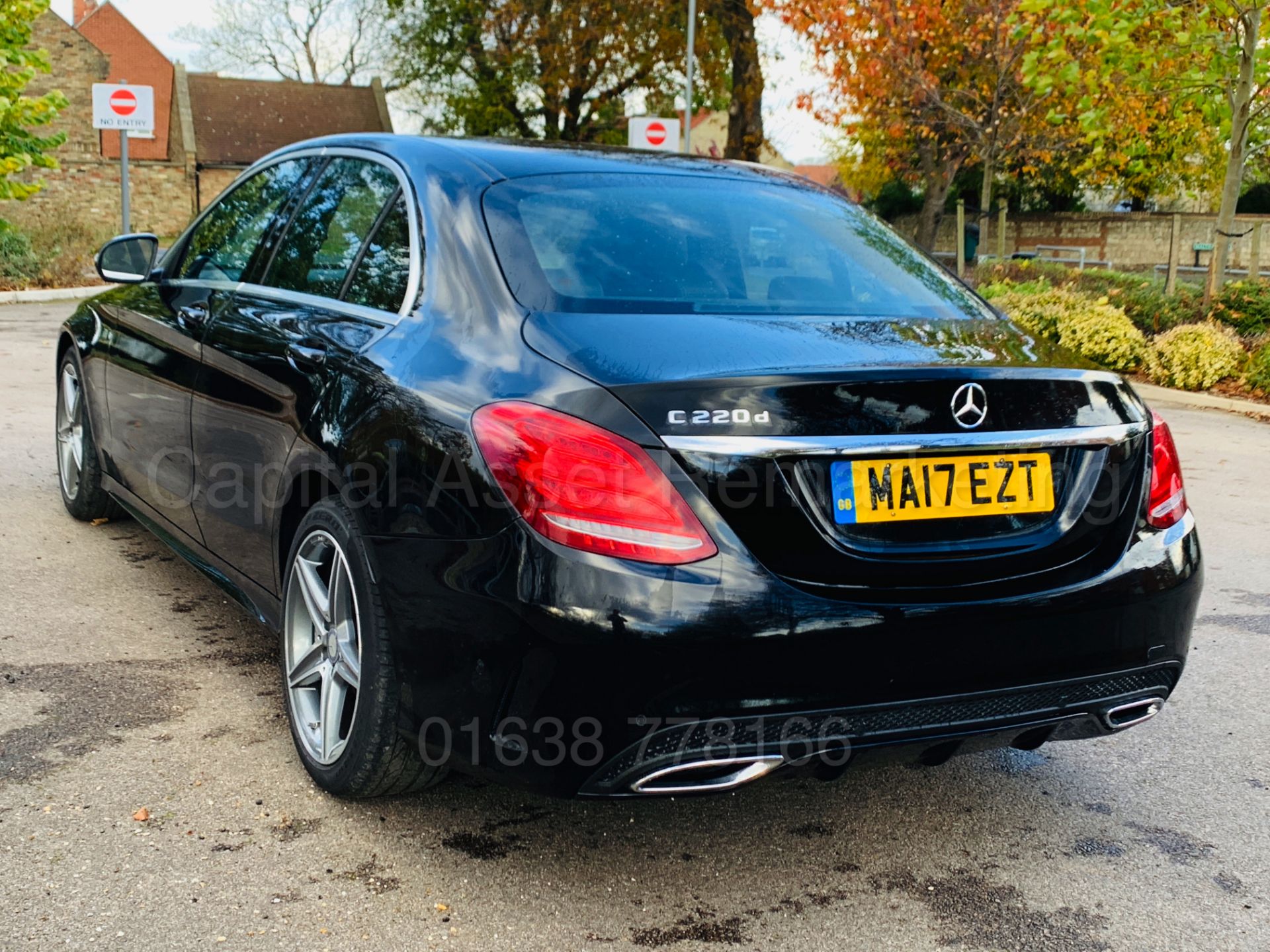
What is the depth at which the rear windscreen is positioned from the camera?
3064 mm

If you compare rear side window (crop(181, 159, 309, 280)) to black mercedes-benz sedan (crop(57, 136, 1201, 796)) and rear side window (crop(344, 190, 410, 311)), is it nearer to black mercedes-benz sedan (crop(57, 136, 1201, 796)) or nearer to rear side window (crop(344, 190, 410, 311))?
black mercedes-benz sedan (crop(57, 136, 1201, 796))

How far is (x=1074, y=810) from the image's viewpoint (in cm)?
340

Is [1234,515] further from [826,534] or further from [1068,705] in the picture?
[826,534]

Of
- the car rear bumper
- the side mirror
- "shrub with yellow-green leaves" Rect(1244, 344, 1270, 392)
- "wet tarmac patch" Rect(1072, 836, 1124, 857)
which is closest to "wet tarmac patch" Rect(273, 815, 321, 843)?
the car rear bumper

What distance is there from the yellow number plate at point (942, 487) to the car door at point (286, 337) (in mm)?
1229

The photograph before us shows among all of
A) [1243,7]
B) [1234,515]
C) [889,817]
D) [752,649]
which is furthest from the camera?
[1243,7]

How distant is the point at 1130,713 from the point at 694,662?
112 cm

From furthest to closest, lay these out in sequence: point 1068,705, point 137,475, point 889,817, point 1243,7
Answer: point 1243,7 → point 137,475 → point 889,817 → point 1068,705

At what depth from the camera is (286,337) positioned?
3.55 metres

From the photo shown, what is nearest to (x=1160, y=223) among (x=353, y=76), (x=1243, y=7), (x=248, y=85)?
(x=1243, y=7)

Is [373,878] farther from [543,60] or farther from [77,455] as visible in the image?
[543,60]

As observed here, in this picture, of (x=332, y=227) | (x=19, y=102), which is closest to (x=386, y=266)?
(x=332, y=227)

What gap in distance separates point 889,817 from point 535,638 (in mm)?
1271

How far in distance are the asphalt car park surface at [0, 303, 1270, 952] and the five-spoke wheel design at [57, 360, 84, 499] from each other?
5.26ft
